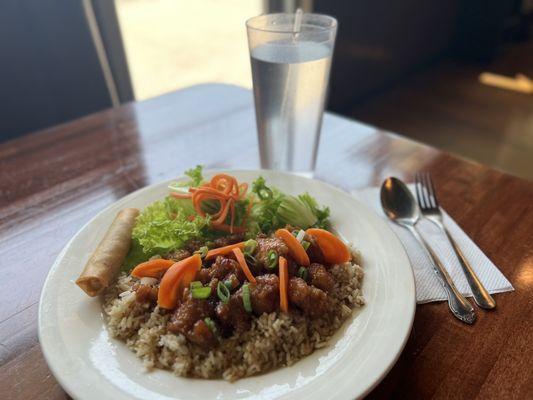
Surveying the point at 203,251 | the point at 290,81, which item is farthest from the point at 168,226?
the point at 290,81

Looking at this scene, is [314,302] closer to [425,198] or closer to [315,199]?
[315,199]

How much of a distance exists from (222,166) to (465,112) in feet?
12.9

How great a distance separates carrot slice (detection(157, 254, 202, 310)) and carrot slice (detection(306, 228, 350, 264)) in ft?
1.19

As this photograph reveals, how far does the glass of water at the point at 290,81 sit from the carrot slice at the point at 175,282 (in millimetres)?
716

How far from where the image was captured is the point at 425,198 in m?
1.57

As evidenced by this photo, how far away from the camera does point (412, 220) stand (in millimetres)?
1490

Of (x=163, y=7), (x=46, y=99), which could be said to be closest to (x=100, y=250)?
(x=46, y=99)

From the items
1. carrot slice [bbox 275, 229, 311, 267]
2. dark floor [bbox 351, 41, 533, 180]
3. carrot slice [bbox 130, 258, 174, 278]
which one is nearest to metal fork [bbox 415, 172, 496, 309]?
carrot slice [bbox 275, 229, 311, 267]

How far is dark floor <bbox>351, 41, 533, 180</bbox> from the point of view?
13.6ft

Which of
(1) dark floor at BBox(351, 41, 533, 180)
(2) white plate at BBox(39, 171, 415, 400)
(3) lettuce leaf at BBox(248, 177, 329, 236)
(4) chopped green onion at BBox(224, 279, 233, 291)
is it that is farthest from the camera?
(1) dark floor at BBox(351, 41, 533, 180)

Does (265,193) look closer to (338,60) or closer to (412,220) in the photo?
(412,220)

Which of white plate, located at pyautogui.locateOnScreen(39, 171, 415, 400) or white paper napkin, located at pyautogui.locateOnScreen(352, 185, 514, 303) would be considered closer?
white plate, located at pyautogui.locateOnScreen(39, 171, 415, 400)

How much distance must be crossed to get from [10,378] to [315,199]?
1012mm

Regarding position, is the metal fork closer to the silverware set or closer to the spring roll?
the silverware set
